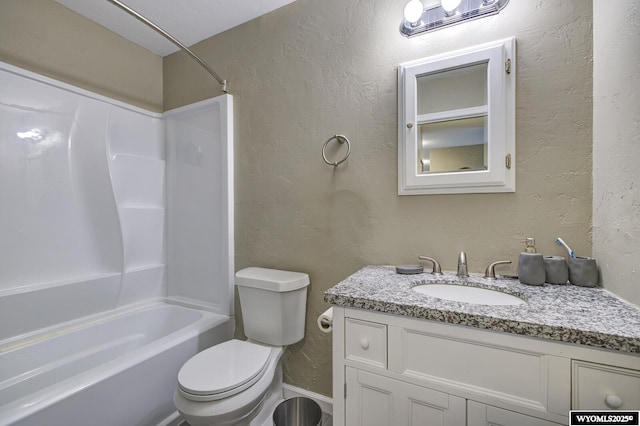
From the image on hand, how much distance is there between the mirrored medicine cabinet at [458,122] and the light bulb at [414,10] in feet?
0.57

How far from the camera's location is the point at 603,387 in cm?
63

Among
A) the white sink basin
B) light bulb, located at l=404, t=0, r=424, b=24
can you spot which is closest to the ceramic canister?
the white sink basin

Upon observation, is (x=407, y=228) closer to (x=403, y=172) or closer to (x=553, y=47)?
(x=403, y=172)

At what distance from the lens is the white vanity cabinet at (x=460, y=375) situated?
0.64 metres

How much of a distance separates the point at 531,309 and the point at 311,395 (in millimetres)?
1332

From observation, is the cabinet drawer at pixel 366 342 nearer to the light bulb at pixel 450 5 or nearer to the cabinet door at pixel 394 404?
the cabinet door at pixel 394 404

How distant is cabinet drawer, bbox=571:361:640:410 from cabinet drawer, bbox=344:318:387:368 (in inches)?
18.2

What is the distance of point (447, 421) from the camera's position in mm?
775

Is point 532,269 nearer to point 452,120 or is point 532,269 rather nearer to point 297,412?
point 452,120

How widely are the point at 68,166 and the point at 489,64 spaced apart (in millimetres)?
2375

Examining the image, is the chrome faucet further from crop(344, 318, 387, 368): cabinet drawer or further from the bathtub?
the bathtub

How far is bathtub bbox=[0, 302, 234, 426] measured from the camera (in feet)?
3.44

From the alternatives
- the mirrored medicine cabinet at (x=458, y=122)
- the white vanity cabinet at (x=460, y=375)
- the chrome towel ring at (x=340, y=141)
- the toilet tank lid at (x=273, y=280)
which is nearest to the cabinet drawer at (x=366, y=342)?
the white vanity cabinet at (x=460, y=375)

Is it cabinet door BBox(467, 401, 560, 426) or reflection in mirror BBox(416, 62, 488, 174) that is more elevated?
reflection in mirror BBox(416, 62, 488, 174)
